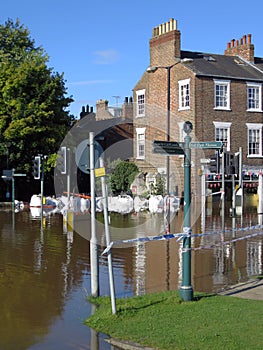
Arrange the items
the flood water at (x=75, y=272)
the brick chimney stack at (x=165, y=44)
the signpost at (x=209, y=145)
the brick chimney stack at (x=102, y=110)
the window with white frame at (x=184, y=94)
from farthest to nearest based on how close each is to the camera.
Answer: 1. the brick chimney stack at (x=102, y=110)
2. the brick chimney stack at (x=165, y=44)
3. the window with white frame at (x=184, y=94)
4. the signpost at (x=209, y=145)
5. the flood water at (x=75, y=272)

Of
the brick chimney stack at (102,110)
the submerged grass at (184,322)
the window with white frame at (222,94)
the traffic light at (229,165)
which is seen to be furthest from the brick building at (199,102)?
→ the submerged grass at (184,322)

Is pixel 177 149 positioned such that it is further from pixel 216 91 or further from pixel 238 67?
pixel 238 67

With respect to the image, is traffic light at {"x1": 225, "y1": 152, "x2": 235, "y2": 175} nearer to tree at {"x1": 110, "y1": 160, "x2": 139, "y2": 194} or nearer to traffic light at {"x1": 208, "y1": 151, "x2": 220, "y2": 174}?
traffic light at {"x1": 208, "y1": 151, "x2": 220, "y2": 174}

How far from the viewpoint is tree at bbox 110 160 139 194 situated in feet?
114

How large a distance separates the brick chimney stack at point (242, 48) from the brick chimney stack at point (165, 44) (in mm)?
5876

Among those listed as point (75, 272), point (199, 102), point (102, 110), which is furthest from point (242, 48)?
point (75, 272)

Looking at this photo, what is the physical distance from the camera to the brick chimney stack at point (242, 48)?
128 feet

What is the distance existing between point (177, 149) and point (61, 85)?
31.6m

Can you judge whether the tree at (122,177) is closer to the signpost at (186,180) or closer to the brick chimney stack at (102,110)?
the brick chimney stack at (102,110)

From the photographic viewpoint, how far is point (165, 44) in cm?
3675

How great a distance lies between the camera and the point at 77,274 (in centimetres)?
1157

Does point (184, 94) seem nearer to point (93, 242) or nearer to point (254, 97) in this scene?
point (254, 97)

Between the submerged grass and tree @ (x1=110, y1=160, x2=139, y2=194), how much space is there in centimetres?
2594

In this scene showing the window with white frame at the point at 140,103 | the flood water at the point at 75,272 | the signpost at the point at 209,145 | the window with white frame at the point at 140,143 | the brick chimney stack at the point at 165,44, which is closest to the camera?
the flood water at the point at 75,272
